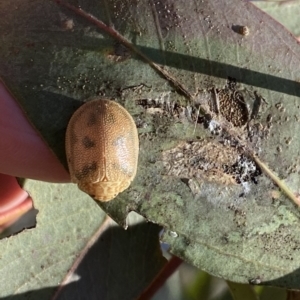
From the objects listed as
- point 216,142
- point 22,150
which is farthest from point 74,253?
point 216,142

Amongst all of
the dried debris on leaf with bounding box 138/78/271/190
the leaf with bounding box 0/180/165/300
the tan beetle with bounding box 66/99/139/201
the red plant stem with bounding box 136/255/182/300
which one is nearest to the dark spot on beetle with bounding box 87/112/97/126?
the tan beetle with bounding box 66/99/139/201

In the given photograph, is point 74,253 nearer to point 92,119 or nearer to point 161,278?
point 161,278

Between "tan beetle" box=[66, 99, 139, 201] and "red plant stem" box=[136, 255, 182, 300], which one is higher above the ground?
"tan beetle" box=[66, 99, 139, 201]

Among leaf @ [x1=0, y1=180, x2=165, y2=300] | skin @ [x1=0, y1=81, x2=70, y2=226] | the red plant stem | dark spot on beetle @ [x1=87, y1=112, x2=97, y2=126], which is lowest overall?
the red plant stem

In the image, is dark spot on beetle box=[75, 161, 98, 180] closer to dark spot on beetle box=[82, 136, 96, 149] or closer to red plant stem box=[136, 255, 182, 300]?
dark spot on beetle box=[82, 136, 96, 149]

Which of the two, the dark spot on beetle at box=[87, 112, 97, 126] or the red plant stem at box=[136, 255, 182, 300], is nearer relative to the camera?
the dark spot on beetle at box=[87, 112, 97, 126]

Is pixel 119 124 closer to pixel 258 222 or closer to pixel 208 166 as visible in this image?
pixel 208 166

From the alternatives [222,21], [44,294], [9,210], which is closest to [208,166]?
[222,21]
